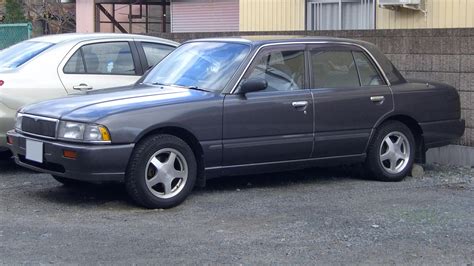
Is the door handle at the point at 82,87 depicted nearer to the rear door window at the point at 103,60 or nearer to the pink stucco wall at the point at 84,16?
the rear door window at the point at 103,60

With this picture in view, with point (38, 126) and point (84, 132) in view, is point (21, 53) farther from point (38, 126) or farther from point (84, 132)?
point (84, 132)

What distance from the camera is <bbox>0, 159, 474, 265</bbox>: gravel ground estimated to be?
230 inches

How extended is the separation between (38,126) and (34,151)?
23cm

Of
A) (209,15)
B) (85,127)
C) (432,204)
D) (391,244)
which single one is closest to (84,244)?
(85,127)

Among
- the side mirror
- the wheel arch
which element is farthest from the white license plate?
the wheel arch

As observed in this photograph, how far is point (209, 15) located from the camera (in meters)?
18.5

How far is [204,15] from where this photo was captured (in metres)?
18.6

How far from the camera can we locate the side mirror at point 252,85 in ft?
24.9

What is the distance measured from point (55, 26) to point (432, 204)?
65.3 feet

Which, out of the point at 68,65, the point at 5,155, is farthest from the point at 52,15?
the point at 68,65

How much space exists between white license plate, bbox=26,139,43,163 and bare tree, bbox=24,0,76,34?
18358mm

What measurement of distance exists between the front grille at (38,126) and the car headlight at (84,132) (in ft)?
0.51

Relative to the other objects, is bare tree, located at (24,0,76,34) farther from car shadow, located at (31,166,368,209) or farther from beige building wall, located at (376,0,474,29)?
car shadow, located at (31,166,368,209)

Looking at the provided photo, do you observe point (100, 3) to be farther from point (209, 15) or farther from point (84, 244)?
point (84, 244)
